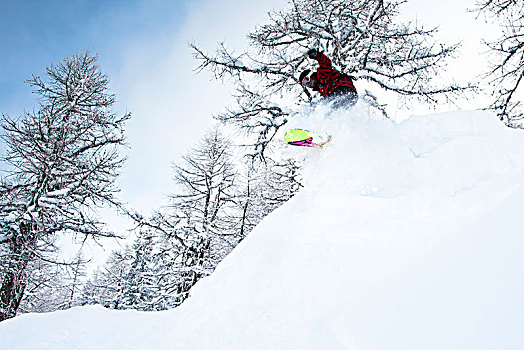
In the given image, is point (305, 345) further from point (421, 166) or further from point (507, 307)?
point (421, 166)

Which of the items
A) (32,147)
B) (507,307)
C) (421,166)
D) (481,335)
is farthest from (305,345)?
(32,147)

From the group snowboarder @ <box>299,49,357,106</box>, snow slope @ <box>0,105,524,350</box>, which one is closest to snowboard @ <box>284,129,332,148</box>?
snowboarder @ <box>299,49,357,106</box>

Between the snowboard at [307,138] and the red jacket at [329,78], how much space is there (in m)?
1.04

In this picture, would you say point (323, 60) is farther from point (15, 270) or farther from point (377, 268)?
point (15, 270)

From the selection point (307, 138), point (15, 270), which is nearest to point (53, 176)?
point (15, 270)

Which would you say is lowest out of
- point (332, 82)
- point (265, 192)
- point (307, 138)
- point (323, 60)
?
point (307, 138)

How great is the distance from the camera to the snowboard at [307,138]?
4539 millimetres

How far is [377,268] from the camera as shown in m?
1.79

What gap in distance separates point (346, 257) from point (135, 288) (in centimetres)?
1583

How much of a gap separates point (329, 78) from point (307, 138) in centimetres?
132

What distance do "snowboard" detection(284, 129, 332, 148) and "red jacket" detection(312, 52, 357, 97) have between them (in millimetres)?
1037

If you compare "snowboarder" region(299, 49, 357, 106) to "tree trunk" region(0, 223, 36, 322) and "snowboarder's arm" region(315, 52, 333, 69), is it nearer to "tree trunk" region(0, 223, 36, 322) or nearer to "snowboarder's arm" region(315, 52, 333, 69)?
"snowboarder's arm" region(315, 52, 333, 69)

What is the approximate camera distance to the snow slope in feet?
4.40

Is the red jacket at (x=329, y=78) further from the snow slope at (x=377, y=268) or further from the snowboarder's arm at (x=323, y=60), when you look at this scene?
the snow slope at (x=377, y=268)
